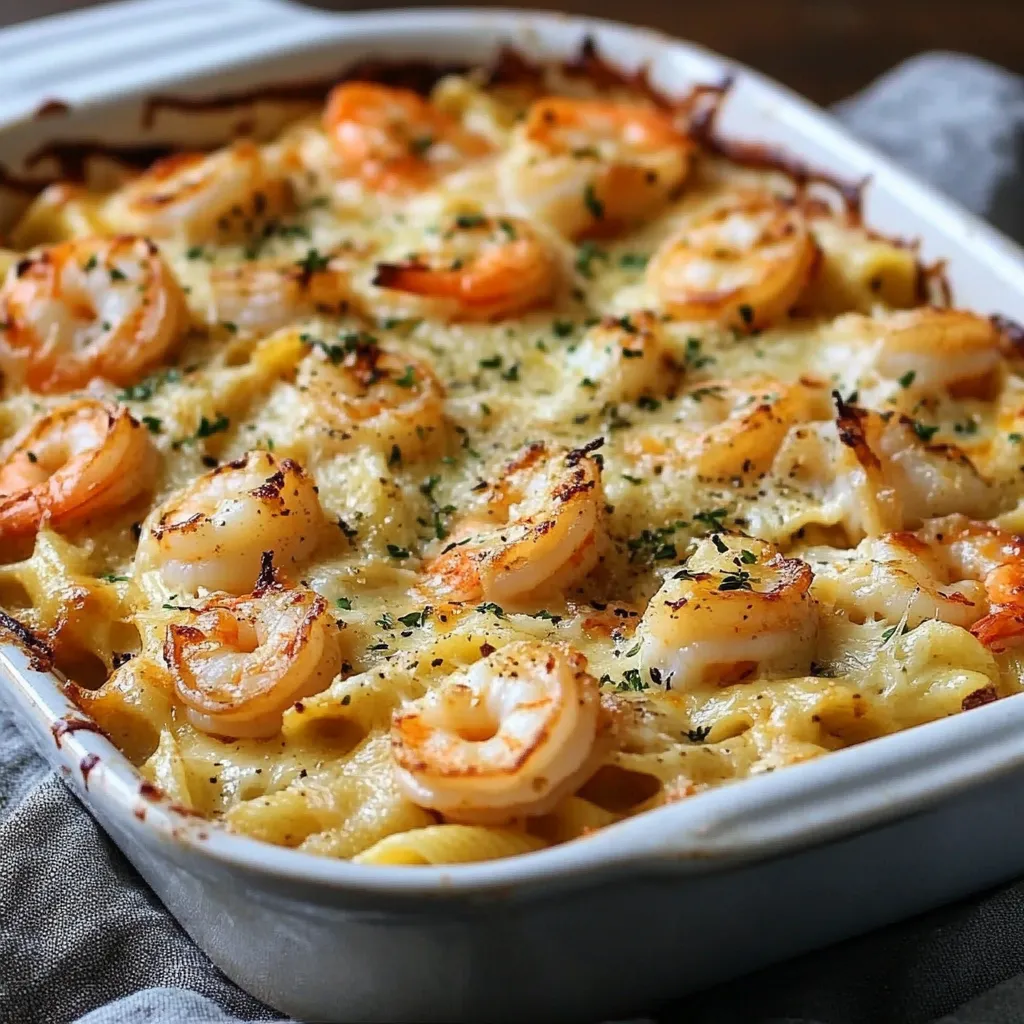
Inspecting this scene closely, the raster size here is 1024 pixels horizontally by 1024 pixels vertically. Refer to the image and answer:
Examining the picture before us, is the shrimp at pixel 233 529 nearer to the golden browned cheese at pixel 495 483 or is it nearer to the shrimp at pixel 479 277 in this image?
the golden browned cheese at pixel 495 483

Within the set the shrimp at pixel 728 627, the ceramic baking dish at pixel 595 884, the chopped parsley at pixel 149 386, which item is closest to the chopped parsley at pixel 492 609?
the shrimp at pixel 728 627

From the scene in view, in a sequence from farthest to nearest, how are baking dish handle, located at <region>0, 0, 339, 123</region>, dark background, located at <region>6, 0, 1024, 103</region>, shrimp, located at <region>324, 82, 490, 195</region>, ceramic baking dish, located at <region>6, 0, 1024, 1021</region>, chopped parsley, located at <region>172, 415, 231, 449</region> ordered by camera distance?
dark background, located at <region>6, 0, 1024, 103</region>
baking dish handle, located at <region>0, 0, 339, 123</region>
shrimp, located at <region>324, 82, 490, 195</region>
chopped parsley, located at <region>172, 415, 231, 449</region>
ceramic baking dish, located at <region>6, 0, 1024, 1021</region>

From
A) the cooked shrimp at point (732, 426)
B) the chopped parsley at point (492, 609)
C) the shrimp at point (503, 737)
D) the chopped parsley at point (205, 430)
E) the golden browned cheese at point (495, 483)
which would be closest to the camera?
the shrimp at point (503, 737)

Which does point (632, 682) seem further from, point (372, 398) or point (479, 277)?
point (479, 277)

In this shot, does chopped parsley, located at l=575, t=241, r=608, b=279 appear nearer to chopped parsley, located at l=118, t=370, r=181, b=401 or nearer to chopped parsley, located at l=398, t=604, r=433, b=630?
chopped parsley, located at l=118, t=370, r=181, b=401

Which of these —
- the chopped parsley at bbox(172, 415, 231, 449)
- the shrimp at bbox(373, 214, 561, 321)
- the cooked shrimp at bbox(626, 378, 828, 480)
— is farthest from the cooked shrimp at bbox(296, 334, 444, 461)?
the cooked shrimp at bbox(626, 378, 828, 480)

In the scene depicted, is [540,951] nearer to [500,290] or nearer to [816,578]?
[816,578]
